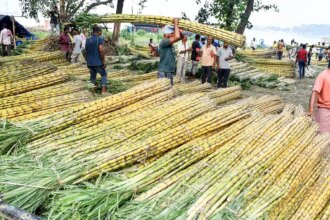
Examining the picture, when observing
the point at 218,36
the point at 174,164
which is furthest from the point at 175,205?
the point at 218,36

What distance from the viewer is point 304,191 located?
410cm

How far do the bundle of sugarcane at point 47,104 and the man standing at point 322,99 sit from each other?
3542 mm

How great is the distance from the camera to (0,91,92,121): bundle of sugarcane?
4980 millimetres

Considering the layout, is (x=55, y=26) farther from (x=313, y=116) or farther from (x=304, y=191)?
(x=304, y=191)

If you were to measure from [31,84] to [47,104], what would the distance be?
2.16 feet

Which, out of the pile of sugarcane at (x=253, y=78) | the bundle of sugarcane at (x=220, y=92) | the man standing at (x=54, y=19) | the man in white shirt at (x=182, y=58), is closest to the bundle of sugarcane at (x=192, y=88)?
the bundle of sugarcane at (x=220, y=92)

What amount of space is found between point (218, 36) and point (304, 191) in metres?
4.44

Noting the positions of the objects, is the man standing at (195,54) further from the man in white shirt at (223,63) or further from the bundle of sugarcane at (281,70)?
the bundle of sugarcane at (281,70)

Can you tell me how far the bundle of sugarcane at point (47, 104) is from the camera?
196 inches

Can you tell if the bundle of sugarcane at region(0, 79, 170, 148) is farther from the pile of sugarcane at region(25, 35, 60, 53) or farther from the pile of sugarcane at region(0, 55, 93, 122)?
the pile of sugarcane at region(25, 35, 60, 53)

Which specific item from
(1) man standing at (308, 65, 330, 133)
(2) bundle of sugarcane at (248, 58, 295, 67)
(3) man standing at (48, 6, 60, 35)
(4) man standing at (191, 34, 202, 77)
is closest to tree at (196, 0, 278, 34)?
(2) bundle of sugarcane at (248, 58, 295, 67)

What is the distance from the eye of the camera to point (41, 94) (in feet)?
18.4

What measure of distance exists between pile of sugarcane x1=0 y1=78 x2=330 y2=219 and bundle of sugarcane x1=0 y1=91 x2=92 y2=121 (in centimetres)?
44

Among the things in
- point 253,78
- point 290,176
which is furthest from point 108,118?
point 253,78
